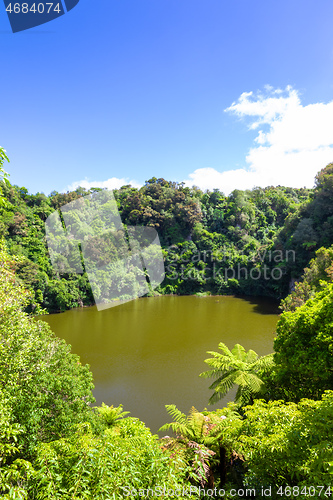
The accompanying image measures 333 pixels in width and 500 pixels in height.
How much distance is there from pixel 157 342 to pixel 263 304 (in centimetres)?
1478

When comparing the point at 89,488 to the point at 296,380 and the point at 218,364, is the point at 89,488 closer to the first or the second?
the point at 296,380

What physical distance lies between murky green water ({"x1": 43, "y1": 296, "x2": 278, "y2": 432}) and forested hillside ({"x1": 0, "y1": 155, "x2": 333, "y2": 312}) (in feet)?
12.2

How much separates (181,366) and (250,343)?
492cm

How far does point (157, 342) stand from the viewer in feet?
53.0

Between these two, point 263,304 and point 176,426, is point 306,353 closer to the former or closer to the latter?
point 176,426

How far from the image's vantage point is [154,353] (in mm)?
14438

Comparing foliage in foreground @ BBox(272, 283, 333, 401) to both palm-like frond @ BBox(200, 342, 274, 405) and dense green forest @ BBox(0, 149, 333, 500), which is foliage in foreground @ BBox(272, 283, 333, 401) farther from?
palm-like frond @ BBox(200, 342, 274, 405)

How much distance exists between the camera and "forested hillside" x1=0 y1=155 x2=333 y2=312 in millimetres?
24859

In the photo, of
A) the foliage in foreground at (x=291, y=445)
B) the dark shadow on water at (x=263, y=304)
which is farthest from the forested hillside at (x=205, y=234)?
the foliage in foreground at (x=291, y=445)

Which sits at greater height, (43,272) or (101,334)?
(43,272)

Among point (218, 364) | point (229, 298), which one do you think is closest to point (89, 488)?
A: point (218, 364)
